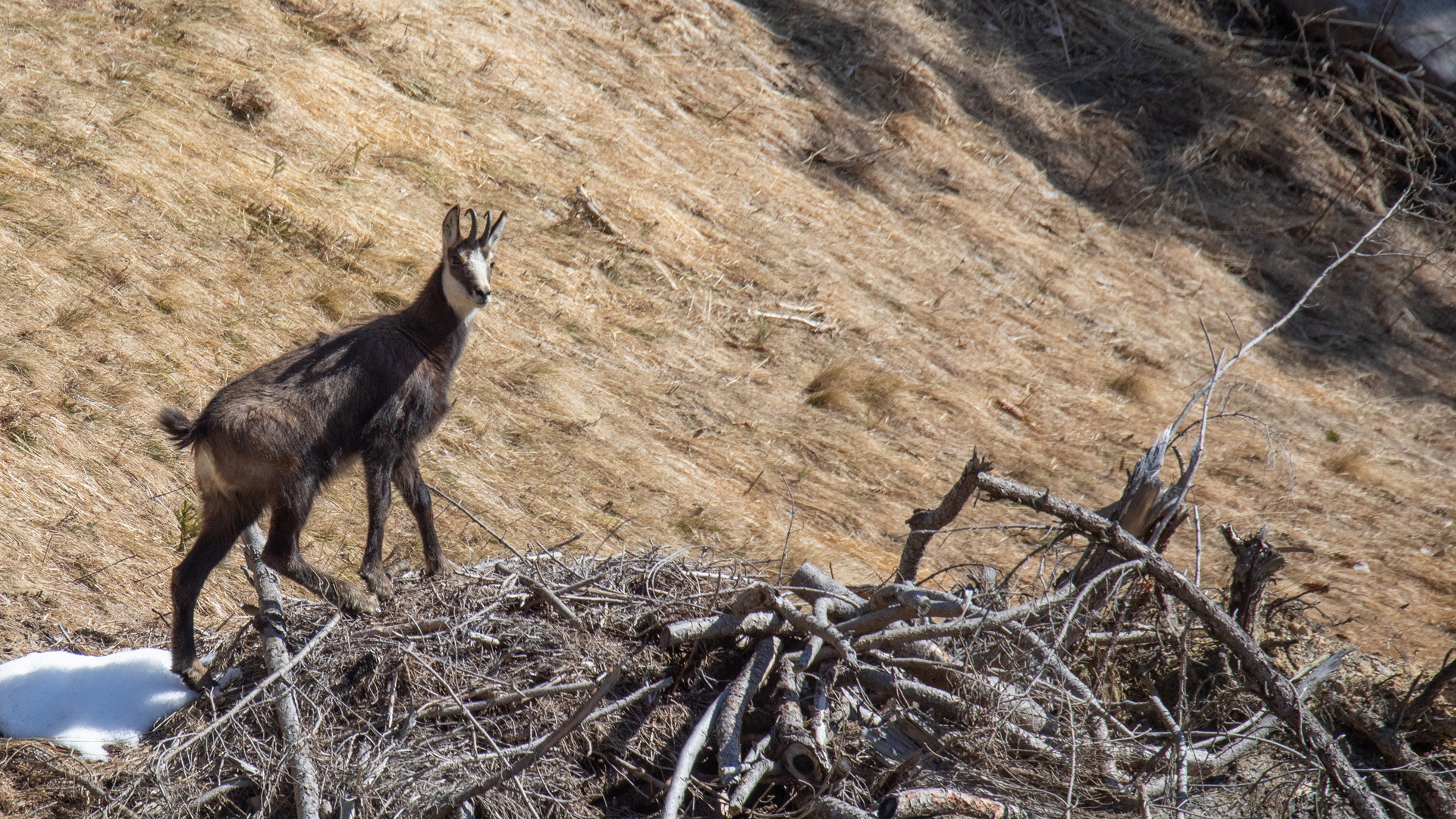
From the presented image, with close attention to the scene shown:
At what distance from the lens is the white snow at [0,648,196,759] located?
3.62 m

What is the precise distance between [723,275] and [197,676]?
19.4 feet

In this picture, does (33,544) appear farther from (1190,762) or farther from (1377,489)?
(1377,489)

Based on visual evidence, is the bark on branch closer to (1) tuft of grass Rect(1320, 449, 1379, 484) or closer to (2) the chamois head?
(2) the chamois head

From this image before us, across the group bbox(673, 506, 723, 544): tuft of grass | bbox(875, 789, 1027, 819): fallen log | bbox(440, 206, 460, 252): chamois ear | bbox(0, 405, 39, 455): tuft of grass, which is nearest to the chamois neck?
bbox(440, 206, 460, 252): chamois ear

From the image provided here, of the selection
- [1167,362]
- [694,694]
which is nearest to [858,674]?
[694,694]

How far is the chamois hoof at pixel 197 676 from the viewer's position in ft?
12.6

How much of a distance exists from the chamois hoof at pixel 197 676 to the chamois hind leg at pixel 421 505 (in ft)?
3.04

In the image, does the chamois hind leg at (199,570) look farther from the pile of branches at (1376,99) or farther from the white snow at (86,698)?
the pile of branches at (1376,99)

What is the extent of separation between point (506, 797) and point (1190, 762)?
2518 millimetres

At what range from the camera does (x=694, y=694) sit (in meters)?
3.92

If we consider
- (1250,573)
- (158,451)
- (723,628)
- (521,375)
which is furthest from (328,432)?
(1250,573)

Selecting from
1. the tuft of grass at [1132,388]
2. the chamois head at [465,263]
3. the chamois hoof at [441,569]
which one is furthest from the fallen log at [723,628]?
the tuft of grass at [1132,388]

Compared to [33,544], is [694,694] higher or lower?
higher

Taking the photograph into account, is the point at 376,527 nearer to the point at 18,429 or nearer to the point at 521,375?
the point at 18,429
